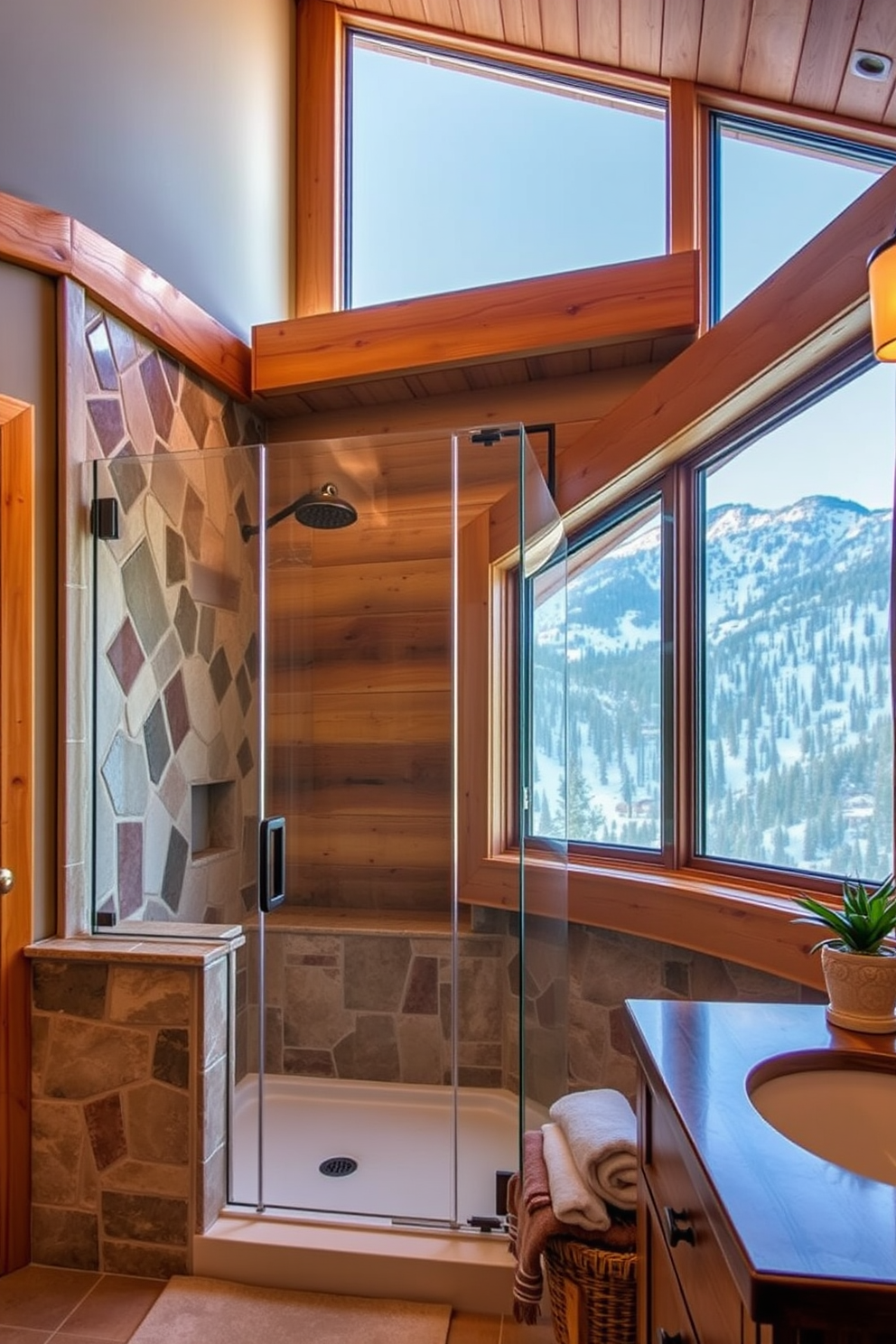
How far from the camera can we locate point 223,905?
8.66 feet

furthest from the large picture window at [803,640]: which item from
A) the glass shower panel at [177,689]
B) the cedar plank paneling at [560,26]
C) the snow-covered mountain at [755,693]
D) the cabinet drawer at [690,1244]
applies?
the cedar plank paneling at [560,26]

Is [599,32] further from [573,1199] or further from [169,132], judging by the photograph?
[573,1199]

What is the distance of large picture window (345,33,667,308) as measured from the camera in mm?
2846

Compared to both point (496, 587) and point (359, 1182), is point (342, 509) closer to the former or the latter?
point (496, 587)

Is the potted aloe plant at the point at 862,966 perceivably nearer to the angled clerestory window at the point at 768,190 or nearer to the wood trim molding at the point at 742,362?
the wood trim molding at the point at 742,362

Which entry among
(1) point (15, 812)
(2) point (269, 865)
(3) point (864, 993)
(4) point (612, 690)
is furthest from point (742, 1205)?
(4) point (612, 690)

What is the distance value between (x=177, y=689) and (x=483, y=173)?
2.33 m

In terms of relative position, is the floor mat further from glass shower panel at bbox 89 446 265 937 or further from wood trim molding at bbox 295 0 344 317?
wood trim molding at bbox 295 0 344 317

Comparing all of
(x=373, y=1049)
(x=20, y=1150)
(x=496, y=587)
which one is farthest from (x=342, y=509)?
(x=20, y=1150)

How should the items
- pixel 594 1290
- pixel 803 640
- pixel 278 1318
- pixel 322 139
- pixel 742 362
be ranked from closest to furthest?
pixel 594 1290 < pixel 278 1318 < pixel 742 362 < pixel 803 640 < pixel 322 139

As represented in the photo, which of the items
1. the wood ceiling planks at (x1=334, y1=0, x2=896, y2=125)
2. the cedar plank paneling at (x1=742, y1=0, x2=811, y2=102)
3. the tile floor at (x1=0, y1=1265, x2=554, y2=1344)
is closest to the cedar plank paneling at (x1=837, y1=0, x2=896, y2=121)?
the wood ceiling planks at (x1=334, y1=0, x2=896, y2=125)

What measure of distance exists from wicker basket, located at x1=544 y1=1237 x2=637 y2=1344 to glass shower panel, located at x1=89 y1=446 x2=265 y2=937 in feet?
3.93

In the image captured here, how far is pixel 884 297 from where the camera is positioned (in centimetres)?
120

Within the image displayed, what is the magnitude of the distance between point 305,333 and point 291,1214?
9.38 ft
